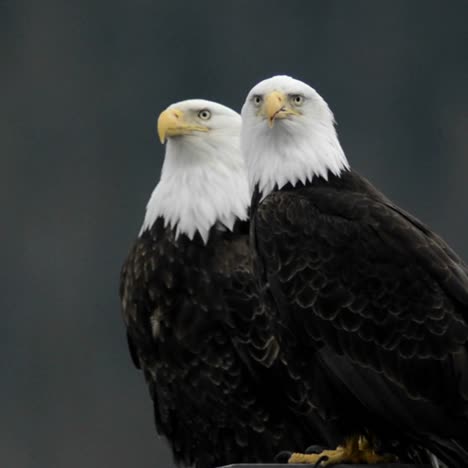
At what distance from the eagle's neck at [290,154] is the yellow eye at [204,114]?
0.87 metres

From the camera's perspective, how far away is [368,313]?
24.4ft

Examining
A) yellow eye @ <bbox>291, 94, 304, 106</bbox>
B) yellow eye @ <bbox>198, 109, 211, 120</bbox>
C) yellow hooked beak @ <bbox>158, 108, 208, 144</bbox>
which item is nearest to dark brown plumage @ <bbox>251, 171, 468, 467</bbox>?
yellow eye @ <bbox>291, 94, 304, 106</bbox>

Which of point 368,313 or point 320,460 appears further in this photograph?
point 368,313

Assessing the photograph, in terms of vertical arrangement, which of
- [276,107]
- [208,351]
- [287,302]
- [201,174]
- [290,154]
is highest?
[201,174]

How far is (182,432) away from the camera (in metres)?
8.73

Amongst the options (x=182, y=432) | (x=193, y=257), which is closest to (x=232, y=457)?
(x=182, y=432)

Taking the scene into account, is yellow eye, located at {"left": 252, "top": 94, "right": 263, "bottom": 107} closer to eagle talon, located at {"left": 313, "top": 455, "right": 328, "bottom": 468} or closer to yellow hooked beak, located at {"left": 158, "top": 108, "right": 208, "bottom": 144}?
yellow hooked beak, located at {"left": 158, "top": 108, "right": 208, "bottom": 144}

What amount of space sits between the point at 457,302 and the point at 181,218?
1.87m

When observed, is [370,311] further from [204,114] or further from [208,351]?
[204,114]

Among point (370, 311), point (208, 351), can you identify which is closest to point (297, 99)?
point (370, 311)

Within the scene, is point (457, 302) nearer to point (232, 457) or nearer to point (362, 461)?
point (362, 461)

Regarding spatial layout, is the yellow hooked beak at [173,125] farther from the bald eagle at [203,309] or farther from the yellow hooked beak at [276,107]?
the yellow hooked beak at [276,107]

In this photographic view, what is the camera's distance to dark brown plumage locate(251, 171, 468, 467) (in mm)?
7270

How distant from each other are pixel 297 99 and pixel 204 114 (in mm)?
983
